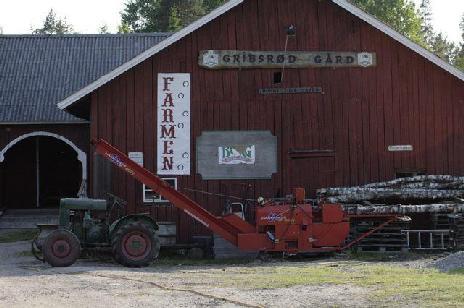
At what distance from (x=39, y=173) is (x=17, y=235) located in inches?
267

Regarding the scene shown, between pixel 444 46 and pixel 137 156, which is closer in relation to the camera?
pixel 137 156

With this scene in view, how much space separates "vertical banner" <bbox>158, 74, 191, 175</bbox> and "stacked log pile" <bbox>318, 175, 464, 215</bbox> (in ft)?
13.0

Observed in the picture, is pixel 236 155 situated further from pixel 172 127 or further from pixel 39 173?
pixel 39 173

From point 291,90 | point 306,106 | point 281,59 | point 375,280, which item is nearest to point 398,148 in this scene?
point 306,106

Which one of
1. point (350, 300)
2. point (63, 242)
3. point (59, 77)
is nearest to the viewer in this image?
point (350, 300)

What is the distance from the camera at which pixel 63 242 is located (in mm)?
17016

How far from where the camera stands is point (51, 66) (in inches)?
1299

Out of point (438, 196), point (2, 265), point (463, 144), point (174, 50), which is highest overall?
point (174, 50)

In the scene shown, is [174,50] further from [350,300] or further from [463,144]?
[350,300]

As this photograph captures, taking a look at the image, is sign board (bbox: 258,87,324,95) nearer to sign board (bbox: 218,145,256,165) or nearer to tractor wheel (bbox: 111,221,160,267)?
sign board (bbox: 218,145,256,165)

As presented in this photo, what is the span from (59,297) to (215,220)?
6955 mm

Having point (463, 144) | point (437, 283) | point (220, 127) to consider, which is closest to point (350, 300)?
point (437, 283)

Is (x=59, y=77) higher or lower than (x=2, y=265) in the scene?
higher

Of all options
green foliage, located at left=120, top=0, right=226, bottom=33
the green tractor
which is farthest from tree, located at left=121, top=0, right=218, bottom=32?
the green tractor
